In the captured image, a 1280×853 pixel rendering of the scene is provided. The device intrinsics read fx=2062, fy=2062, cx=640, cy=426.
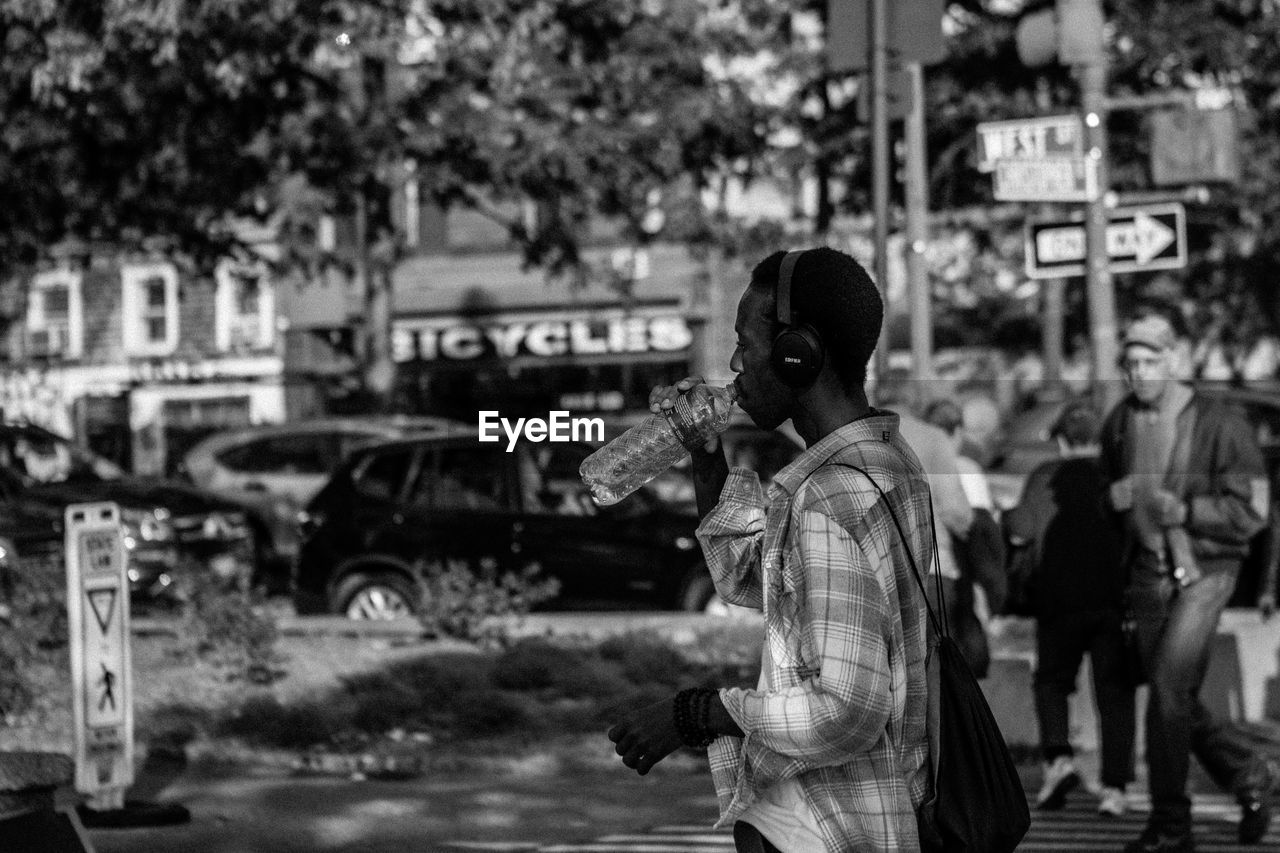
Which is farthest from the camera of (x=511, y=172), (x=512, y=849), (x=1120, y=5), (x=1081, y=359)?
(x=1081, y=359)

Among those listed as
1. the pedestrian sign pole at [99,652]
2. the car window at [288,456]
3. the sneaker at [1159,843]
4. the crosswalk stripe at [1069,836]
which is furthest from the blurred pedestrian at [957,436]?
the car window at [288,456]

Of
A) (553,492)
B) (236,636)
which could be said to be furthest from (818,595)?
(553,492)

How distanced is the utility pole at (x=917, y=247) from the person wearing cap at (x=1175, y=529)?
8.32 metres

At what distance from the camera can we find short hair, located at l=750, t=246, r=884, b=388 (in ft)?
10.4

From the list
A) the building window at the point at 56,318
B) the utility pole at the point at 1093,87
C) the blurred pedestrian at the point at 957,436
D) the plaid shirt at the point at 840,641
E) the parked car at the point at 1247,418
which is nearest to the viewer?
the plaid shirt at the point at 840,641

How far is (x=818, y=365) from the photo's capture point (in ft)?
10.3

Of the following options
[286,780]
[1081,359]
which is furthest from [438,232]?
[286,780]

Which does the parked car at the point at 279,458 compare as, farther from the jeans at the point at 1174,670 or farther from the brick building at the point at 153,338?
the brick building at the point at 153,338

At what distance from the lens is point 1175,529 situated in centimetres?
725

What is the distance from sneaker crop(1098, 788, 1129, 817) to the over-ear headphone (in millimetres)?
5419

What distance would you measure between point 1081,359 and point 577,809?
84.7 ft

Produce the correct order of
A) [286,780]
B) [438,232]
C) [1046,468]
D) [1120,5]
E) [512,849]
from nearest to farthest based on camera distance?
1. [512,849]
2. [1046,468]
3. [286,780]
4. [1120,5]
5. [438,232]

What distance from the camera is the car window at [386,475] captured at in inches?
540

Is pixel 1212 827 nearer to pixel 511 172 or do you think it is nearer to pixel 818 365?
pixel 818 365
